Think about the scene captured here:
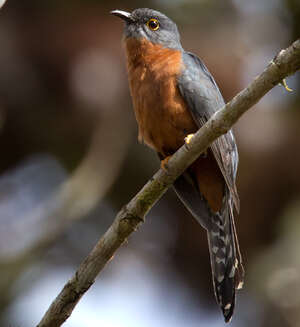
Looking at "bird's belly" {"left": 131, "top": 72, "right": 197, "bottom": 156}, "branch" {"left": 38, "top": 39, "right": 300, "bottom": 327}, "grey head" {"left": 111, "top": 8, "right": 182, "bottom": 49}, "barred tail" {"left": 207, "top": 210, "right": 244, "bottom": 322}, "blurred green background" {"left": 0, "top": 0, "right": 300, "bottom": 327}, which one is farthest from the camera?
"blurred green background" {"left": 0, "top": 0, "right": 300, "bottom": 327}

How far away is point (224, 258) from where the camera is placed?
5016mm

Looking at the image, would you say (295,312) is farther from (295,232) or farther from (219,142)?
(219,142)

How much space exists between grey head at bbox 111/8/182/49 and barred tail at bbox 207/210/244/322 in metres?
1.59

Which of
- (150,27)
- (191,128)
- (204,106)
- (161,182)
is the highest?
(150,27)

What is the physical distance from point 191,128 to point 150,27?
1162 mm

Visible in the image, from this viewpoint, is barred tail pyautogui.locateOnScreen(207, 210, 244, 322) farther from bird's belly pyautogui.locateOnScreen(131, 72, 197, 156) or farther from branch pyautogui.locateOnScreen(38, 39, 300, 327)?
branch pyautogui.locateOnScreen(38, 39, 300, 327)

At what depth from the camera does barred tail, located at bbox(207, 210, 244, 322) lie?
16.0 ft

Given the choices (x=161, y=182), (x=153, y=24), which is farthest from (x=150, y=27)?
(x=161, y=182)

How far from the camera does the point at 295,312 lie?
22.7ft

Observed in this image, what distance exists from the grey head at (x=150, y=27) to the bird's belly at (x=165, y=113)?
615mm

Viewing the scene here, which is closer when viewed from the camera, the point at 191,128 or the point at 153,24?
the point at 191,128

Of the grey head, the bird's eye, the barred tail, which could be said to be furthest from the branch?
the bird's eye

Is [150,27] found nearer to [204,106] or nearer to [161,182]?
[204,106]

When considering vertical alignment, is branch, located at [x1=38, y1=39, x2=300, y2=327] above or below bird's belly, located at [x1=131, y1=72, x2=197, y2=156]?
below
